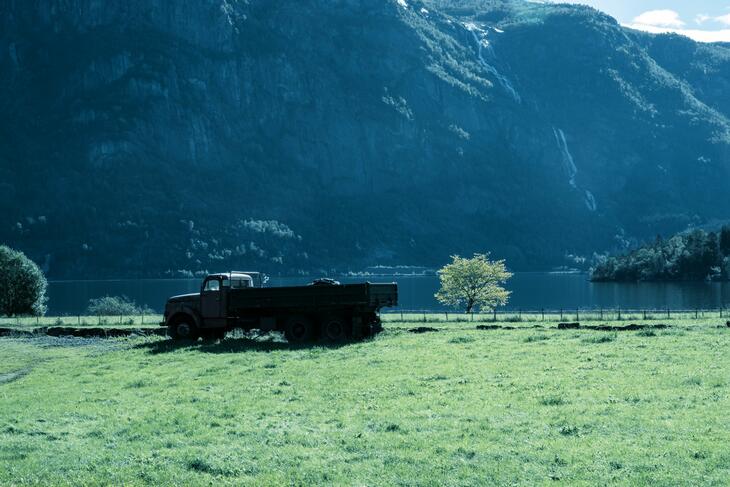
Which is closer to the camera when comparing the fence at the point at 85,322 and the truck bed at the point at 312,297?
the truck bed at the point at 312,297

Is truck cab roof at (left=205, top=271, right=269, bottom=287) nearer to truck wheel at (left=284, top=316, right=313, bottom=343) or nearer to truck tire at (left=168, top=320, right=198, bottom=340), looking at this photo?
truck tire at (left=168, top=320, right=198, bottom=340)

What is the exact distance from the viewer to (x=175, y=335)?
1795 inches

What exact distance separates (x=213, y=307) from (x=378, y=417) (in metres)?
24.4

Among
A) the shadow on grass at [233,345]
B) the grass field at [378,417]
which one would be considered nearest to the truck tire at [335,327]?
the shadow on grass at [233,345]

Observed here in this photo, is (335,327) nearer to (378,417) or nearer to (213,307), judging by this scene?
(213,307)

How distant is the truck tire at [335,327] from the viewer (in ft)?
142

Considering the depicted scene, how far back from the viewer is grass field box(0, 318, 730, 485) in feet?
54.9

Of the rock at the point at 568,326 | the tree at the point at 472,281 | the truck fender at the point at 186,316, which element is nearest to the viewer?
the truck fender at the point at 186,316

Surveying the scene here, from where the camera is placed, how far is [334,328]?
143 feet

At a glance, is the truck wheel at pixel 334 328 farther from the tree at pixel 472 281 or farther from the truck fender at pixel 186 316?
the tree at pixel 472 281

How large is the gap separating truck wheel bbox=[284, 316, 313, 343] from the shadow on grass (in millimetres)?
465

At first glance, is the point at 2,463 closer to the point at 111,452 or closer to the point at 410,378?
the point at 111,452

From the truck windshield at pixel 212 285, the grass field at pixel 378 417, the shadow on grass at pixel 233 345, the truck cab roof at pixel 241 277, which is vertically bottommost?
the grass field at pixel 378 417

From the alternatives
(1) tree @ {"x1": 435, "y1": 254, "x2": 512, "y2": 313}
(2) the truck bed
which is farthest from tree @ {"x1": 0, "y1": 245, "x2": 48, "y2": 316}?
(2) the truck bed
